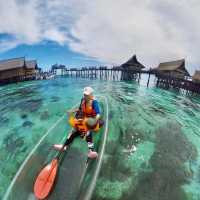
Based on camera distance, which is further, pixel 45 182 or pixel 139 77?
pixel 139 77

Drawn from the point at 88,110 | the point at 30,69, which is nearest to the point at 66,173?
the point at 88,110

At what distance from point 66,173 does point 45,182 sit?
61 centimetres

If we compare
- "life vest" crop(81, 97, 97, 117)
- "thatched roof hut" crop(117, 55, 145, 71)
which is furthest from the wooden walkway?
"life vest" crop(81, 97, 97, 117)

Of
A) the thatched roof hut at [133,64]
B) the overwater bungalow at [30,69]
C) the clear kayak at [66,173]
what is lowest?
the overwater bungalow at [30,69]

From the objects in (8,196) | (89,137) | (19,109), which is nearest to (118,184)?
(89,137)

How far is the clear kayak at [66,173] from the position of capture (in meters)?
4.17

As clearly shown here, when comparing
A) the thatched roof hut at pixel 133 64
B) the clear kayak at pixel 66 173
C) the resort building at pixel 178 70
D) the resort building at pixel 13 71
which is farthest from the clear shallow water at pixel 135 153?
the thatched roof hut at pixel 133 64

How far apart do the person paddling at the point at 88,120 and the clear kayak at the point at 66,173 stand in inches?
15.4

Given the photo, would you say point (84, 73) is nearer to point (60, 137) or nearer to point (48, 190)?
point (60, 137)

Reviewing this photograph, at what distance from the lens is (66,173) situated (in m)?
4.69

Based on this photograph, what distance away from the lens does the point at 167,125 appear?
987cm

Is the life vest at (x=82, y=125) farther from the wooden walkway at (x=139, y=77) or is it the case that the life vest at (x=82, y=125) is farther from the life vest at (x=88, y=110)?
the wooden walkway at (x=139, y=77)

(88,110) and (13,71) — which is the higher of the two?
(88,110)

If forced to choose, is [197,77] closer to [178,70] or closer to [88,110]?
[178,70]
